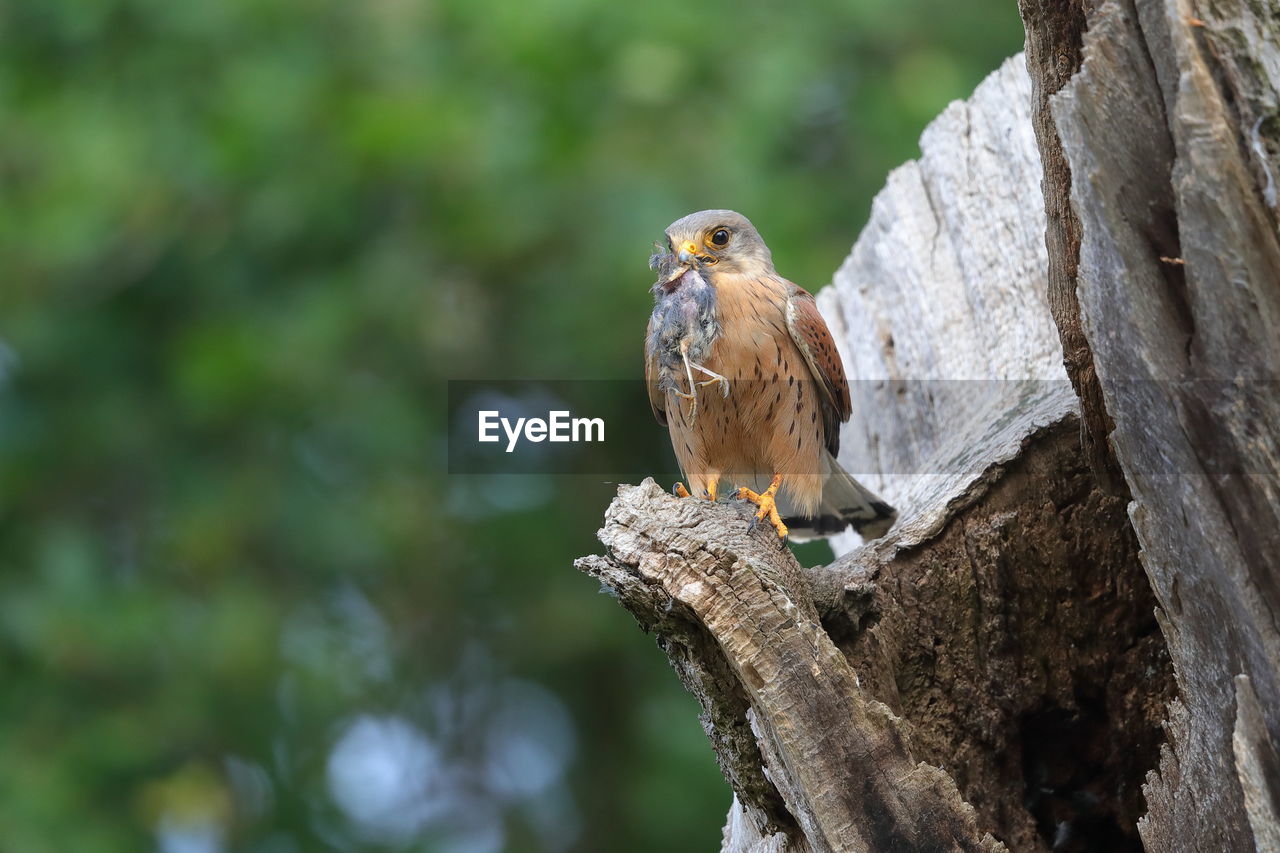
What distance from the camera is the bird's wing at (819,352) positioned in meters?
3.91

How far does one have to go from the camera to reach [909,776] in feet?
7.56

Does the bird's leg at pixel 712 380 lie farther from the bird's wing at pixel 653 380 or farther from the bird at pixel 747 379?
the bird's wing at pixel 653 380

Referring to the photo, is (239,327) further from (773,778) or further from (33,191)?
(773,778)

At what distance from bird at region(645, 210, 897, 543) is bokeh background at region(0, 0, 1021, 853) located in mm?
1109

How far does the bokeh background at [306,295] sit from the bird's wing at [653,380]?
1.03m

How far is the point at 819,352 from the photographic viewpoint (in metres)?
3.93

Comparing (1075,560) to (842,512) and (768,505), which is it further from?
(842,512)

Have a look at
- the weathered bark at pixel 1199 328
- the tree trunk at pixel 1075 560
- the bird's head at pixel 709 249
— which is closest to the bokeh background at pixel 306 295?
the bird's head at pixel 709 249

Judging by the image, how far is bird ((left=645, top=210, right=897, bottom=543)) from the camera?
376 cm

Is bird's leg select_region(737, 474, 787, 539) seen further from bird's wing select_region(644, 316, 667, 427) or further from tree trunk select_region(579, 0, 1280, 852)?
bird's wing select_region(644, 316, 667, 427)

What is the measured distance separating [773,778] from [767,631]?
0.94ft

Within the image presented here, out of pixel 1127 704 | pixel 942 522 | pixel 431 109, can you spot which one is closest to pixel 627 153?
pixel 431 109

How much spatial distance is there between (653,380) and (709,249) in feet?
1.49

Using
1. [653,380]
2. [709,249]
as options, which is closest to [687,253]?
[709,249]
